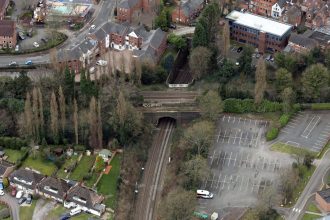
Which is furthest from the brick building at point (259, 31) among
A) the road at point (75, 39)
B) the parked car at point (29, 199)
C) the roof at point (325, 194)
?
the parked car at point (29, 199)

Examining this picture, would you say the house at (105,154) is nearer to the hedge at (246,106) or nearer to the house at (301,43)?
the hedge at (246,106)

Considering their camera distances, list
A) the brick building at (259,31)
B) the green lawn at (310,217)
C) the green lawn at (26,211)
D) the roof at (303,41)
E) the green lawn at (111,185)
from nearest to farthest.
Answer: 1. the green lawn at (310,217)
2. the green lawn at (26,211)
3. the green lawn at (111,185)
4. the roof at (303,41)
5. the brick building at (259,31)

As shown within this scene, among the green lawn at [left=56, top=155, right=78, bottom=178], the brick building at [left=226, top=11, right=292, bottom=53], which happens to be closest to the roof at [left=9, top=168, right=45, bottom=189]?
the green lawn at [left=56, top=155, right=78, bottom=178]

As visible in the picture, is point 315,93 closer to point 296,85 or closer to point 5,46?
point 296,85

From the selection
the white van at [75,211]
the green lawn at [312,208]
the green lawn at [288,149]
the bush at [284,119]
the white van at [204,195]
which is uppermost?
the bush at [284,119]

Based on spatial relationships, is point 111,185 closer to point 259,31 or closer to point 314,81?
point 314,81
